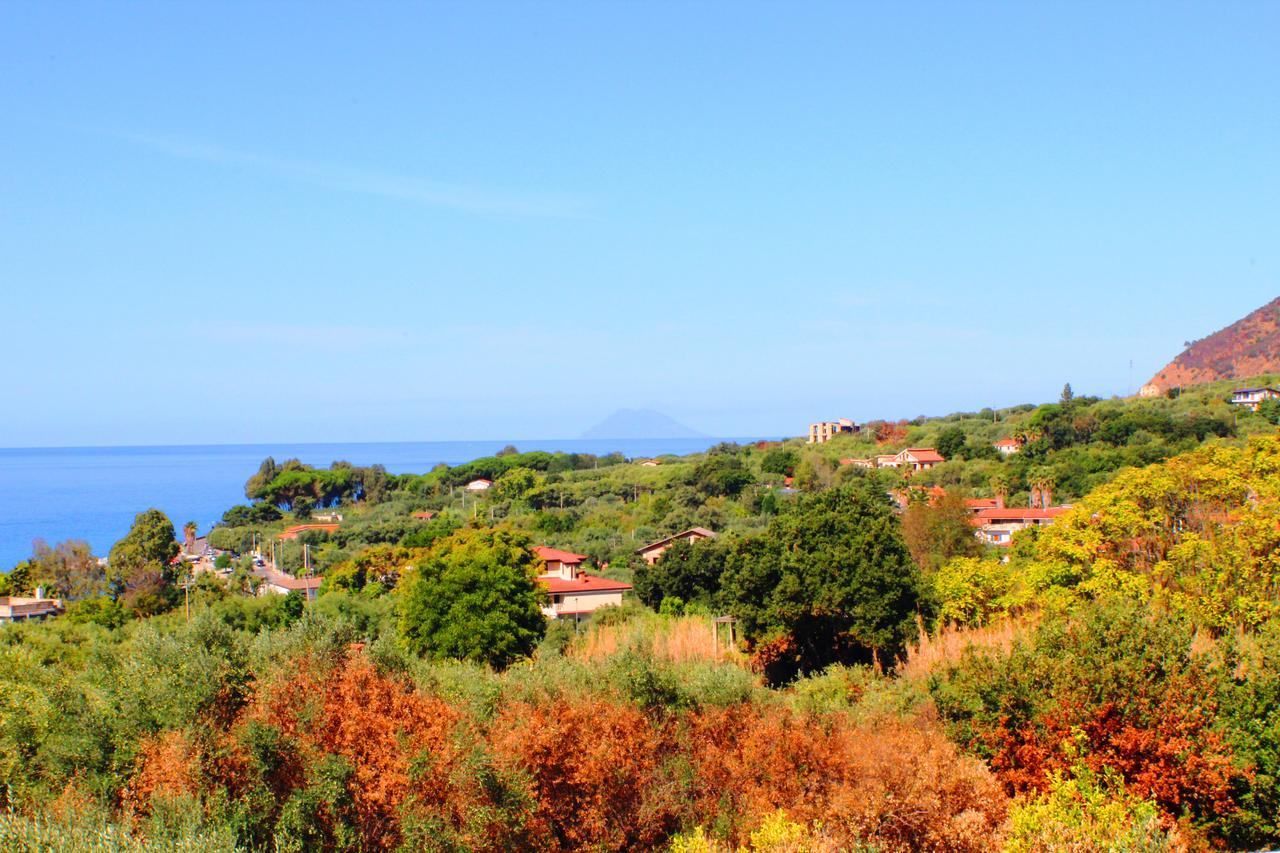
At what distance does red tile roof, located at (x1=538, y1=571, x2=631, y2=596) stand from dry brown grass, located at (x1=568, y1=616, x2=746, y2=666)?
21.8 feet

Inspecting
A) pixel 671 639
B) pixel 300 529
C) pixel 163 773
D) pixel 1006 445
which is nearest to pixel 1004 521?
pixel 671 639

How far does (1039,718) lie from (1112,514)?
450 inches

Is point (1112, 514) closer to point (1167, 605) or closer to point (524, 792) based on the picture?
point (1167, 605)

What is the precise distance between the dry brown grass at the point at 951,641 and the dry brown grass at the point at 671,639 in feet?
13.0

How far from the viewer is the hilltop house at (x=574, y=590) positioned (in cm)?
3569

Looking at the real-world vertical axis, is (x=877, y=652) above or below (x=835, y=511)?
below

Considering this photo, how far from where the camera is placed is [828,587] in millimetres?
23625

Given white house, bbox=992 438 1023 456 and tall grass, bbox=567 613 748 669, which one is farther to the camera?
white house, bbox=992 438 1023 456

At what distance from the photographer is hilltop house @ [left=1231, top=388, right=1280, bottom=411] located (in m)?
70.9

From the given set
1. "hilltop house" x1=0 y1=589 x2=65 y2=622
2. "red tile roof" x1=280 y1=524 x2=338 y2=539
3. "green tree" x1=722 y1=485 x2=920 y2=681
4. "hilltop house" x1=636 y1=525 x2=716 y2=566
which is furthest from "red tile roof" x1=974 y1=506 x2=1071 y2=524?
"hilltop house" x1=0 y1=589 x2=65 y2=622

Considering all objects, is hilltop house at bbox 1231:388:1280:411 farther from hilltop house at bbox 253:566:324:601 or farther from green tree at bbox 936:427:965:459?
hilltop house at bbox 253:566:324:601

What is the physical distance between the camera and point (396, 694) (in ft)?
44.1

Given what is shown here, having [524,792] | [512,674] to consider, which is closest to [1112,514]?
[512,674]

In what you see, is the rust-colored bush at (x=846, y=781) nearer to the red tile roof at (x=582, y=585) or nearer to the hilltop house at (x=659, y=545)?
the red tile roof at (x=582, y=585)
